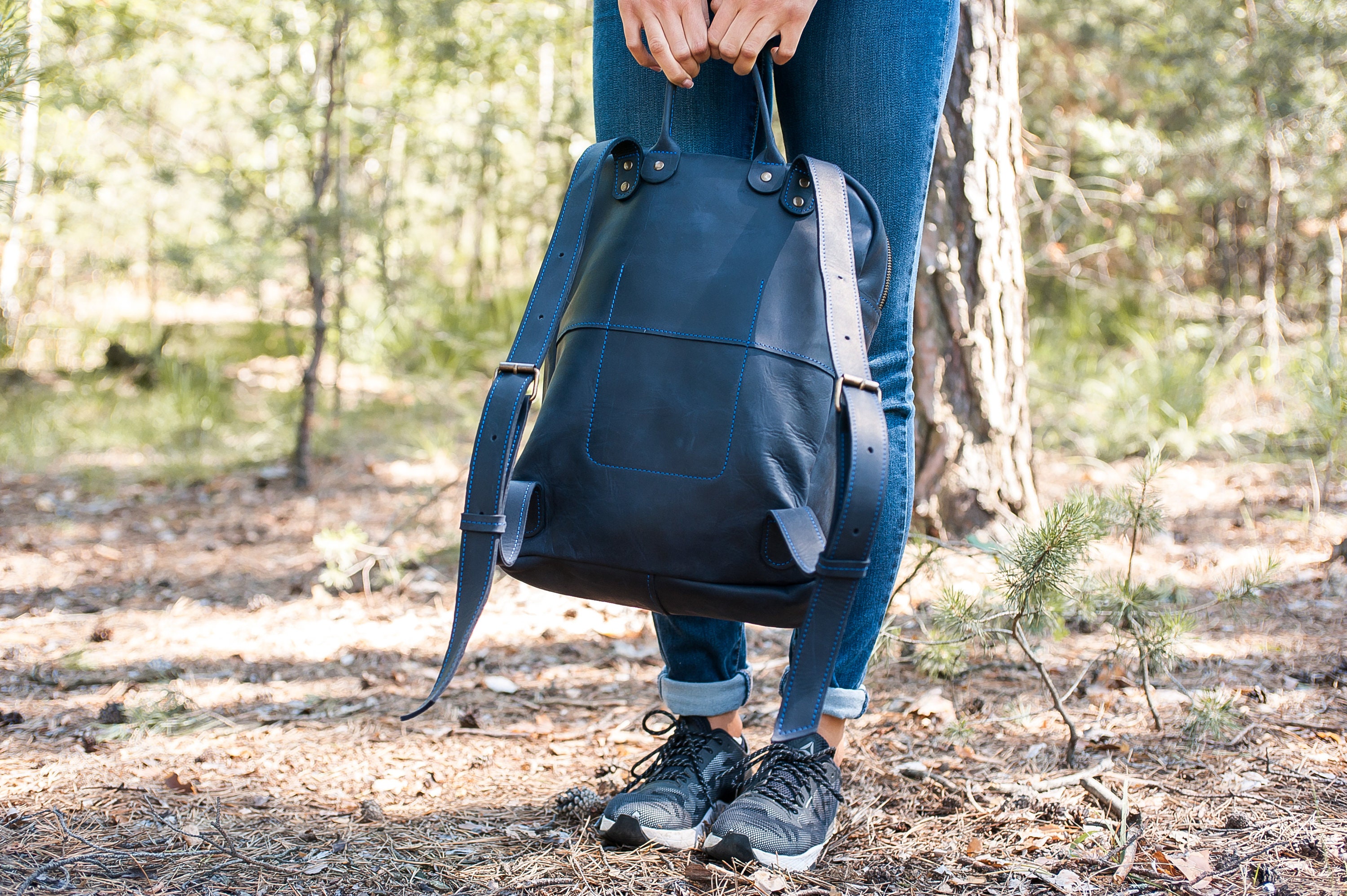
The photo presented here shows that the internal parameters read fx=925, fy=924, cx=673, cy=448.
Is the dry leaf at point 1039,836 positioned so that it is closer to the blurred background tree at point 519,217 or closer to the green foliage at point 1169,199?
the blurred background tree at point 519,217

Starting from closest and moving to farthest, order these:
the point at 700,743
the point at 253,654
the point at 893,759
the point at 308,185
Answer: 1. the point at 700,743
2. the point at 893,759
3. the point at 253,654
4. the point at 308,185

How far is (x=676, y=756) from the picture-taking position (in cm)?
144

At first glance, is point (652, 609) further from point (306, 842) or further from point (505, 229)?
point (505, 229)

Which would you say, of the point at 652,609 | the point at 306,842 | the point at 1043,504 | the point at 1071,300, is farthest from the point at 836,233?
the point at 1071,300

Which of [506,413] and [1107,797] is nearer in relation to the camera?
[506,413]

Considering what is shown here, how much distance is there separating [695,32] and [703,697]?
3.21 feet

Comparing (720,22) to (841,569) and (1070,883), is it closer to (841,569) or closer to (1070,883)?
(841,569)

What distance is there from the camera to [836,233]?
1.21 meters

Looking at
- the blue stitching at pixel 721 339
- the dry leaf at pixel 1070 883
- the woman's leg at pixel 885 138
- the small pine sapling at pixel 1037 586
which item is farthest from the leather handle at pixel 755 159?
the dry leaf at pixel 1070 883

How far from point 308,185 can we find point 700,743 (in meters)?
3.26

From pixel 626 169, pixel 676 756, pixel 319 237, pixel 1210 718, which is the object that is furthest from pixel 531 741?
pixel 319 237

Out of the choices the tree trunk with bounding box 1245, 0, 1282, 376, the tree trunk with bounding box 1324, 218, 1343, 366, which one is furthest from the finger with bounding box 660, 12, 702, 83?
the tree trunk with bounding box 1245, 0, 1282, 376

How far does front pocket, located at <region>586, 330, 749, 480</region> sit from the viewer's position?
1.13m

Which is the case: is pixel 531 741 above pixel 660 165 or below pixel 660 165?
below
